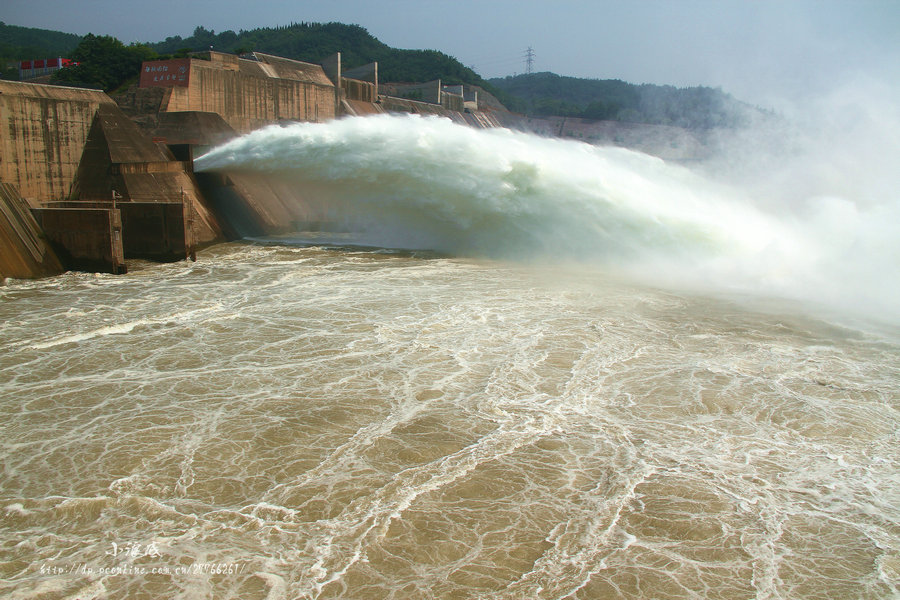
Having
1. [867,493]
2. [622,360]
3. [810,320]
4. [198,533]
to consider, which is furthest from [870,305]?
[198,533]

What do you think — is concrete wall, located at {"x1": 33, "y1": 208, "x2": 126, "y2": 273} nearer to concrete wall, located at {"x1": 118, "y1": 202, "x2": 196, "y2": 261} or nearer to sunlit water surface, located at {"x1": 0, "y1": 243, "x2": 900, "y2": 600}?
concrete wall, located at {"x1": 118, "y1": 202, "x2": 196, "y2": 261}

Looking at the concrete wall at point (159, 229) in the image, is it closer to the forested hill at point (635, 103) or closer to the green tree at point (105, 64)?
the green tree at point (105, 64)

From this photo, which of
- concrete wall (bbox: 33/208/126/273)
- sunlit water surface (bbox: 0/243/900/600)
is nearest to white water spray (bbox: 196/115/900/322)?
sunlit water surface (bbox: 0/243/900/600)

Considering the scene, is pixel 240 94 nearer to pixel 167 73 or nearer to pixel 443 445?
pixel 167 73

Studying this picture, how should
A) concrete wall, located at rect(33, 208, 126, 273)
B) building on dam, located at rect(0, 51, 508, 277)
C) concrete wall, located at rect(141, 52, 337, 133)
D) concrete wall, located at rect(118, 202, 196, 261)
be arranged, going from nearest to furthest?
1. concrete wall, located at rect(33, 208, 126, 273)
2. building on dam, located at rect(0, 51, 508, 277)
3. concrete wall, located at rect(118, 202, 196, 261)
4. concrete wall, located at rect(141, 52, 337, 133)

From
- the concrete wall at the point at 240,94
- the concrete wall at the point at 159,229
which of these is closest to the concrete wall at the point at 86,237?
the concrete wall at the point at 159,229
